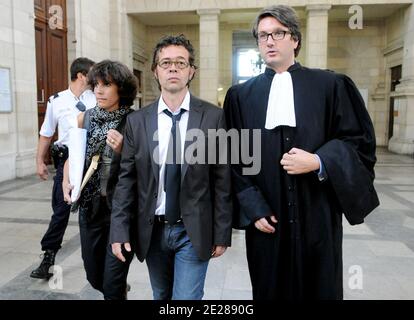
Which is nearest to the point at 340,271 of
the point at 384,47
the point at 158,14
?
the point at 158,14

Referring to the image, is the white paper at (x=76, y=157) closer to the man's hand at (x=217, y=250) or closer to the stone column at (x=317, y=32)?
the man's hand at (x=217, y=250)

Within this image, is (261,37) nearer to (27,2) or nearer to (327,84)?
(327,84)

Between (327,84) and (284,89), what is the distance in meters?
0.22

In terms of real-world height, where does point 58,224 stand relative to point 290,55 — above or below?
below

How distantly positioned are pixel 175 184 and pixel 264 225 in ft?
1.63

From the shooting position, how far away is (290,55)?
2.08 meters

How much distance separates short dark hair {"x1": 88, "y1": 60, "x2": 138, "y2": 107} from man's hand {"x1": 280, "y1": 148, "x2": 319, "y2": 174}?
1077mm

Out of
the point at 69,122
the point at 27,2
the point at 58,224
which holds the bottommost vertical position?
the point at 58,224

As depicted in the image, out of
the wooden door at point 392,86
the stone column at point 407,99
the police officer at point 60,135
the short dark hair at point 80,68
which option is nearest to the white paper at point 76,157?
the police officer at point 60,135

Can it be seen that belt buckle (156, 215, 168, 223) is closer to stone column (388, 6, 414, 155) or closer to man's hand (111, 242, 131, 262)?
man's hand (111, 242, 131, 262)

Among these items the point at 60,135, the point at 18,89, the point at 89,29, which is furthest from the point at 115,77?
the point at 89,29
